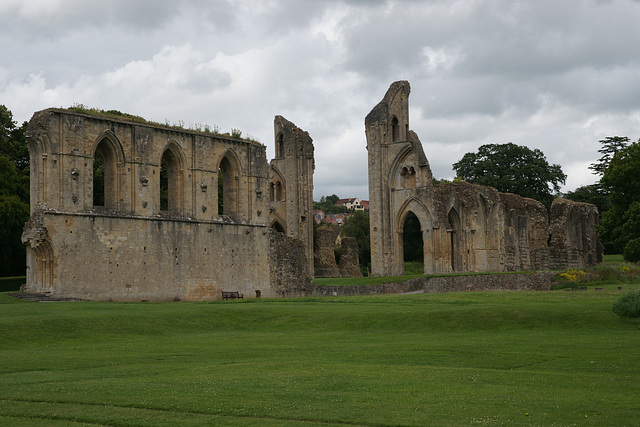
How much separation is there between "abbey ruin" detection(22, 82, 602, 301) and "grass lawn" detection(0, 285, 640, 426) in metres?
7.78

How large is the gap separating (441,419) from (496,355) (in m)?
6.20

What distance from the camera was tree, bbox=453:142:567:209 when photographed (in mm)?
85125

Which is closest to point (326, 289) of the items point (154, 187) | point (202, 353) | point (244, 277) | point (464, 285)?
point (244, 277)

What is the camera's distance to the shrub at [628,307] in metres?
20.3

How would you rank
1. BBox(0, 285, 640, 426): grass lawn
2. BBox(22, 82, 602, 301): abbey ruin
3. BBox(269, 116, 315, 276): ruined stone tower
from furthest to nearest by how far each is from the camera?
BBox(269, 116, 315, 276): ruined stone tower
BBox(22, 82, 602, 301): abbey ruin
BBox(0, 285, 640, 426): grass lawn

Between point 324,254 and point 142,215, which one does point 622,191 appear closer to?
point 324,254

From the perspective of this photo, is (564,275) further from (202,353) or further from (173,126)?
(202,353)

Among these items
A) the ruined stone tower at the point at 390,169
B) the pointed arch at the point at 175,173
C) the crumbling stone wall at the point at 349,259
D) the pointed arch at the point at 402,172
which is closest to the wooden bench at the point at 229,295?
the pointed arch at the point at 175,173

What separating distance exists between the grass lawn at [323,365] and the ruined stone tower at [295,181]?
103 feet

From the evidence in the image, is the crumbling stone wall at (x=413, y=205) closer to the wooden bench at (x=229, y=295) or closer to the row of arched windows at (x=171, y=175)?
the row of arched windows at (x=171, y=175)

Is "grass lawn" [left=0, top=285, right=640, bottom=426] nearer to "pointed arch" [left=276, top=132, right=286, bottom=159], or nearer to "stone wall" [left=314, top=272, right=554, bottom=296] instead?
"stone wall" [left=314, top=272, right=554, bottom=296]

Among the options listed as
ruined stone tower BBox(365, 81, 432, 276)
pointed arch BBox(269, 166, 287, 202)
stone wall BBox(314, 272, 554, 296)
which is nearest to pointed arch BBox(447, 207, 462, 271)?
ruined stone tower BBox(365, 81, 432, 276)

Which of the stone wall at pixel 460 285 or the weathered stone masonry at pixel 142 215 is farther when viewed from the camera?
the stone wall at pixel 460 285

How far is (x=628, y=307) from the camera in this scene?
20391 millimetres
